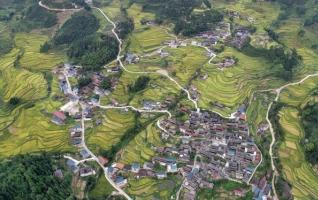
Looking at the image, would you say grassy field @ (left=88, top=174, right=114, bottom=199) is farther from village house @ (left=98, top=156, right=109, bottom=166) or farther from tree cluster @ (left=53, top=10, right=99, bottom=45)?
tree cluster @ (left=53, top=10, right=99, bottom=45)

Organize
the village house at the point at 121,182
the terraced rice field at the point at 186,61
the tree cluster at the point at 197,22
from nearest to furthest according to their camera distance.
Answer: the village house at the point at 121,182 < the terraced rice field at the point at 186,61 < the tree cluster at the point at 197,22

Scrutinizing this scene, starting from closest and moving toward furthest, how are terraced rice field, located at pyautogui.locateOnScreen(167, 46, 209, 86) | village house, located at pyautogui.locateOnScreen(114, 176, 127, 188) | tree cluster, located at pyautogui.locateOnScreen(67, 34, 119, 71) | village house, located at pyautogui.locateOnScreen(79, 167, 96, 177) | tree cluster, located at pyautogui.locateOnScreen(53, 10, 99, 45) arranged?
village house, located at pyautogui.locateOnScreen(114, 176, 127, 188) < village house, located at pyautogui.locateOnScreen(79, 167, 96, 177) < terraced rice field, located at pyautogui.locateOnScreen(167, 46, 209, 86) < tree cluster, located at pyautogui.locateOnScreen(67, 34, 119, 71) < tree cluster, located at pyautogui.locateOnScreen(53, 10, 99, 45)

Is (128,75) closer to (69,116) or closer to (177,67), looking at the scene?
(177,67)

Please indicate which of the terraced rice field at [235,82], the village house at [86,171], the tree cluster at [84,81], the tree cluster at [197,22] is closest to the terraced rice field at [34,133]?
the village house at [86,171]

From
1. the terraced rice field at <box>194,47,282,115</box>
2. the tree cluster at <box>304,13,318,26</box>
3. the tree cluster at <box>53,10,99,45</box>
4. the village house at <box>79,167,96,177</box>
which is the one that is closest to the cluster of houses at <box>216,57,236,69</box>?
the terraced rice field at <box>194,47,282,115</box>

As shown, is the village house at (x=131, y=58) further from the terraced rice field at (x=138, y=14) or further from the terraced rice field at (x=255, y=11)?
the terraced rice field at (x=255, y=11)

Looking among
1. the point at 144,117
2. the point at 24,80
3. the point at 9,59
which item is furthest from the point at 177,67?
the point at 9,59

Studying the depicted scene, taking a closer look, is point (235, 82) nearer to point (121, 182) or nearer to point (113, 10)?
point (121, 182)
